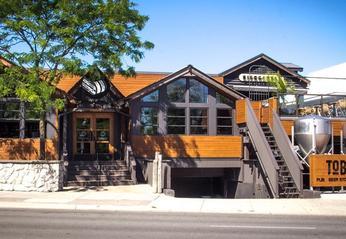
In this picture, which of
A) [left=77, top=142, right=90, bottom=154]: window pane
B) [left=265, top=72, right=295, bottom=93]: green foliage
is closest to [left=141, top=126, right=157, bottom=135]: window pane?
[left=77, top=142, right=90, bottom=154]: window pane

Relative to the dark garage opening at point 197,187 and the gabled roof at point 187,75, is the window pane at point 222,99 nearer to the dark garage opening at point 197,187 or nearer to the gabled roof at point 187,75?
the gabled roof at point 187,75

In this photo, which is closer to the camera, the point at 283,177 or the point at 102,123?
the point at 283,177

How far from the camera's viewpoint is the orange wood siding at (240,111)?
2528cm

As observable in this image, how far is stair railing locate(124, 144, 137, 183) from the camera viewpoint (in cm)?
2323

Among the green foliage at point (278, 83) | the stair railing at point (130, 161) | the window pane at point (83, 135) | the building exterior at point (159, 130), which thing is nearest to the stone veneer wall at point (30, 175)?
the building exterior at point (159, 130)

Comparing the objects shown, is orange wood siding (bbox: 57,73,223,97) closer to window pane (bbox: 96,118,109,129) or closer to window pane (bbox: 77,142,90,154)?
window pane (bbox: 96,118,109,129)

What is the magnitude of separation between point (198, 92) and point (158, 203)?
10.9 meters

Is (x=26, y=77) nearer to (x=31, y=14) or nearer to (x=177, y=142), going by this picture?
(x=31, y=14)

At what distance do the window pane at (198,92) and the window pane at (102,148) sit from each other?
17.4 feet

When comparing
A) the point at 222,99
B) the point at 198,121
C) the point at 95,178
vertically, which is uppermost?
the point at 222,99

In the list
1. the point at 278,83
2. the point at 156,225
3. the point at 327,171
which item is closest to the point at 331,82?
the point at 278,83

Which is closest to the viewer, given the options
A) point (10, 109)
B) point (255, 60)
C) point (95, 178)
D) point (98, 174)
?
point (95, 178)

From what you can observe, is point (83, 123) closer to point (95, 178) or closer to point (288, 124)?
point (95, 178)

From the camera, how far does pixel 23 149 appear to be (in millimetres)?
24047
